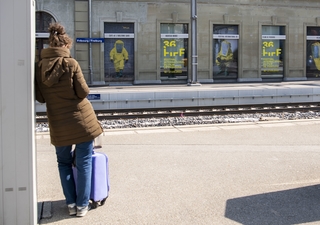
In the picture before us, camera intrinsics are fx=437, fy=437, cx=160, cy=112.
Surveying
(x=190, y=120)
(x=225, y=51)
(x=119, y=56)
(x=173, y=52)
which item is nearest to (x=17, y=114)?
(x=190, y=120)

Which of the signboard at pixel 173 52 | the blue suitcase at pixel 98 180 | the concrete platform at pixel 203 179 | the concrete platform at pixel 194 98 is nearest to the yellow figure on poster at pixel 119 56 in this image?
the signboard at pixel 173 52

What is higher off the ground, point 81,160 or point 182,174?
point 81,160

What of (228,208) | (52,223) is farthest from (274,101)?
(52,223)

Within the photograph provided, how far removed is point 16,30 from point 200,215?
2542 millimetres

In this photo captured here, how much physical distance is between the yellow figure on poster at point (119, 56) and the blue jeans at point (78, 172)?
2171 cm

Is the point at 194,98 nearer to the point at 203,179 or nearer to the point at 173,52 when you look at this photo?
the point at 203,179

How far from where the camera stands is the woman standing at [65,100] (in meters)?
→ 4.12

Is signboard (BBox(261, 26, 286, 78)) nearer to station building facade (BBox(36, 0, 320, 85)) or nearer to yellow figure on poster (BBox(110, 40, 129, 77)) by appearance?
station building facade (BBox(36, 0, 320, 85))

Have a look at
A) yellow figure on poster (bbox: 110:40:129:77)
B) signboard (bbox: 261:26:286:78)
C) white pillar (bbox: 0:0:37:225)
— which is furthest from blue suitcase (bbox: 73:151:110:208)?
signboard (bbox: 261:26:286:78)

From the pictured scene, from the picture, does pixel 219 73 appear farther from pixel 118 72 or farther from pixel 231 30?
pixel 118 72

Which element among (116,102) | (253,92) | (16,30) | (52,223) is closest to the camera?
(16,30)

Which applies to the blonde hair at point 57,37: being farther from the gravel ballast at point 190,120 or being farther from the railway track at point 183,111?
the railway track at point 183,111

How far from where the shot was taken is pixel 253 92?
1619cm

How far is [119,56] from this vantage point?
85.1ft
